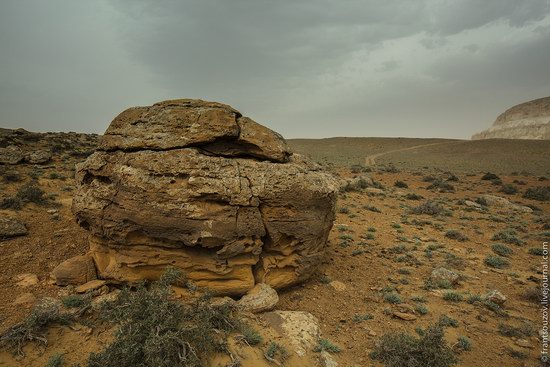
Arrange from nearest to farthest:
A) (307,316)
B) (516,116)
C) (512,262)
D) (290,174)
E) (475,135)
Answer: (307,316) < (290,174) < (512,262) < (516,116) < (475,135)

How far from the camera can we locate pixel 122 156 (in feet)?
24.0

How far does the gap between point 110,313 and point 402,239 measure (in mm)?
11084

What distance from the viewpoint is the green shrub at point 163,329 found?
4977 mm

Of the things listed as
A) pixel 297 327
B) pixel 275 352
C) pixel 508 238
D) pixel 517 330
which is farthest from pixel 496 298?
pixel 508 238

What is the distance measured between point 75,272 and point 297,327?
5422 millimetres

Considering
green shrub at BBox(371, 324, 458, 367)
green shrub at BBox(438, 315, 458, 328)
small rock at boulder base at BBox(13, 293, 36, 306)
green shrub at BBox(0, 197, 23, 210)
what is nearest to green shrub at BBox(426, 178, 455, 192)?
green shrub at BBox(438, 315, 458, 328)

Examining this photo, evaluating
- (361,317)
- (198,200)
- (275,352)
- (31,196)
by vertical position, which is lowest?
(361,317)

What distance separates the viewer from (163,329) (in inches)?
213

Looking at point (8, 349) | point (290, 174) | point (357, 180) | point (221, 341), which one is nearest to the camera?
point (8, 349)

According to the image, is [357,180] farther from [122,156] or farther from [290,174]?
[122,156]

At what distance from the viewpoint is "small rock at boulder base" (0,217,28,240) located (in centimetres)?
919

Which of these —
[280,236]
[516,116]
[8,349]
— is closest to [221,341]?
[280,236]

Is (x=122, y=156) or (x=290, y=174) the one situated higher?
(x=122, y=156)

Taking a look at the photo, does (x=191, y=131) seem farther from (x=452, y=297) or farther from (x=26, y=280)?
(x=452, y=297)
